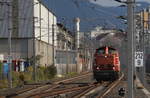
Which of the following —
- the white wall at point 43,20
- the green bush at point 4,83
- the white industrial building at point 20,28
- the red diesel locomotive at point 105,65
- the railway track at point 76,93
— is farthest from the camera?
the white wall at point 43,20

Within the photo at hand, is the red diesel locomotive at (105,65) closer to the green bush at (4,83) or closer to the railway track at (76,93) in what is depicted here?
the railway track at (76,93)

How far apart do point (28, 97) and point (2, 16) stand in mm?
50126

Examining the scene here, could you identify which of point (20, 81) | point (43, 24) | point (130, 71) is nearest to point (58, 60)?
point (43, 24)

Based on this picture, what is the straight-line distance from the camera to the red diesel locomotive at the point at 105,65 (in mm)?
45219

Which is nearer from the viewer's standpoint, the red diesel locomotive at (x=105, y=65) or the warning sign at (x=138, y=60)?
the warning sign at (x=138, y=60)

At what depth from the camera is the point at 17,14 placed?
3091 inches

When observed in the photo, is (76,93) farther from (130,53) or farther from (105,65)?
(130,53)

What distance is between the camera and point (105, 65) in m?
45.6

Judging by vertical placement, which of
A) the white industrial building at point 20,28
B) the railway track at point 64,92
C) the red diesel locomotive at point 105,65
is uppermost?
the white industrial building at point 20,28

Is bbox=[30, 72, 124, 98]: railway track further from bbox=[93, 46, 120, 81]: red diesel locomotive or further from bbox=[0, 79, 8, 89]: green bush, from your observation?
bbox=[0, 79, 8, 89]: green bush

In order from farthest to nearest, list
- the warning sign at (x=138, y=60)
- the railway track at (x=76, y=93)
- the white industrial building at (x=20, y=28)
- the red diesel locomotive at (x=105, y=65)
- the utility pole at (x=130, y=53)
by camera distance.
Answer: the white industrial building at (x=20, y=28)
the red diesel locomotive at (x=105, y=65)
the railway track at (x=76, y=93)
the warning sign at (x=138, y=60)
the utility pole at (x=130, y=53)

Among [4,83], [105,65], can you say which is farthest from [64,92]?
[4,83]

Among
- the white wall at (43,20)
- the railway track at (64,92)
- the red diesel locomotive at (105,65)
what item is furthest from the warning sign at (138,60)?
the white wall at (43,20)

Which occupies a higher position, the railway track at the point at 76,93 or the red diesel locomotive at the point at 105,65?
the red diesel locomotive at the point at 105,65
